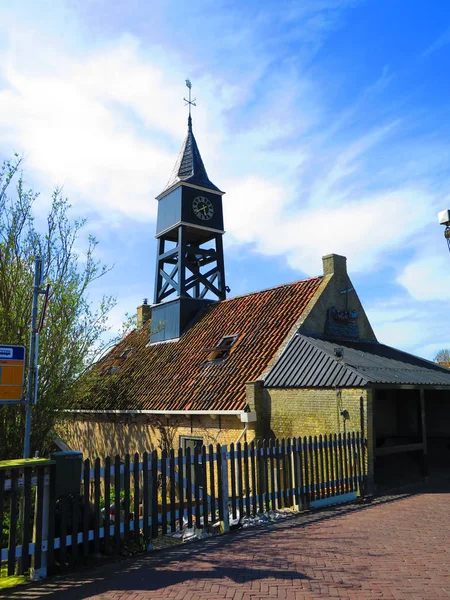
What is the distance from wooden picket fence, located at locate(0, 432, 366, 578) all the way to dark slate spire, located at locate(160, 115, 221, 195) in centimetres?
1413

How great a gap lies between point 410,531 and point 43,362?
26.5 ft

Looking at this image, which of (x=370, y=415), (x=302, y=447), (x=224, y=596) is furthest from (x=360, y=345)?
(x=224, y=596)

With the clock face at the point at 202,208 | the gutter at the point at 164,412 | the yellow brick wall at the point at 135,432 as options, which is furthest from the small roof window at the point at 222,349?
the clock face at the point at 202,208

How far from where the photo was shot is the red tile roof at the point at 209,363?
13547 mm

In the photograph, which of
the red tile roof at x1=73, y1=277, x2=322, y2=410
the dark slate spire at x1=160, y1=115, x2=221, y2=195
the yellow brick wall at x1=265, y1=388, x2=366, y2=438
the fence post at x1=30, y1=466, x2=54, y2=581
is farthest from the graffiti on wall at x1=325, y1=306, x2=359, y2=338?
the fence post at x1=30, y1=466, x2=54, y2=581

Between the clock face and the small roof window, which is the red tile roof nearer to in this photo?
the small roof window

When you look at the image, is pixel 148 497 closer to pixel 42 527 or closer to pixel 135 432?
pixel 42 527

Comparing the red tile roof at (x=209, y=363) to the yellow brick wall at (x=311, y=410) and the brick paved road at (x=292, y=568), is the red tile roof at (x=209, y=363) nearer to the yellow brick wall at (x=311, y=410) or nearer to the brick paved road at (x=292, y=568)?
the yellow brick wall at (x=311, y=410)

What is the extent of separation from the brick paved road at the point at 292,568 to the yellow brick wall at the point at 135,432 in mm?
4788

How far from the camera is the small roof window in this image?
15.5 m

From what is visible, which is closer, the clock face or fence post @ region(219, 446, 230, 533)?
fence post @ region(219, 446, 230, 533)

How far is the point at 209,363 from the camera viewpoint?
50.7 ft

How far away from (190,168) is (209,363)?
10.4m

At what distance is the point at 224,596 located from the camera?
16.4 ft
